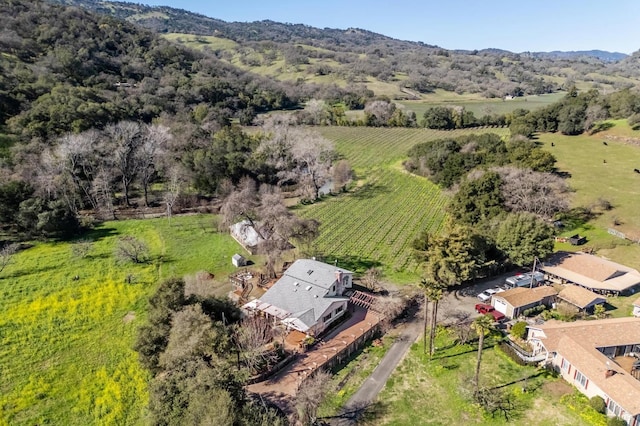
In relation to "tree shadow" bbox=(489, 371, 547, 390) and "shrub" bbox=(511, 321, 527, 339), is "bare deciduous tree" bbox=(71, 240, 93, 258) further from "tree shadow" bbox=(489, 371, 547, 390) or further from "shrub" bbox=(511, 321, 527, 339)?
"shrub" bbox=(511, 321, 527, 339)

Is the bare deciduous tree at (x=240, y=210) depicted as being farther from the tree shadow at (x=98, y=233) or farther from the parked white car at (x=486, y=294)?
the parked white car at (x=486, y=294)

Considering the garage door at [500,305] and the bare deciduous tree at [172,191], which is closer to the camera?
the garage door at [500,305]

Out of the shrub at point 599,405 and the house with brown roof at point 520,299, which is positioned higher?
the house with brown roof at point 520,299

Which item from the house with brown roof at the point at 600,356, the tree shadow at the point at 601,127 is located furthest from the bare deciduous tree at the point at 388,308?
the tree shadow at the point at 601,127

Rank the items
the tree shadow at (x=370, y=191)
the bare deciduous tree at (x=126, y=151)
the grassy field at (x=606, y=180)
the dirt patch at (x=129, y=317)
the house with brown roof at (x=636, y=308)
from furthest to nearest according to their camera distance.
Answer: the tree shadow at (x=370, y=191), the bare deciduous tree at (x=126, y=151), the grassy field at (x=606, y=180), the dirt patch at (x=129, y=317), the house with brown roof at (x=636, y=308)

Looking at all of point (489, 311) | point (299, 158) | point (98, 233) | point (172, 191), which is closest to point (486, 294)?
point (489, 311)

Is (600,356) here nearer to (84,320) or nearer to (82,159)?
(84,320)

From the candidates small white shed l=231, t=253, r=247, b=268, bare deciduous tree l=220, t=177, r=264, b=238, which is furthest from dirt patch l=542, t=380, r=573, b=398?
bare deciduous tree l=220, t=177, r=264, b=238
